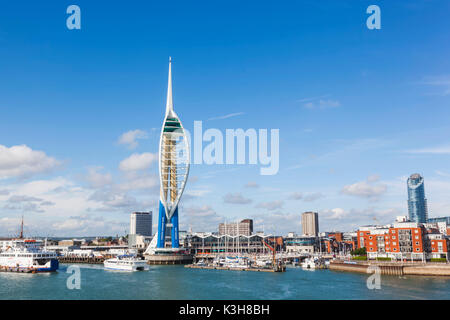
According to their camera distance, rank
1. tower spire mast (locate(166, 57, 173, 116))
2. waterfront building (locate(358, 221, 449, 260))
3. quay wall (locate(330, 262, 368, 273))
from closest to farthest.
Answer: quay wall (locate(330, 262, 368, 273)) → waterfront building (locate(358, 221, 449, 260)) → tower spire mast (locate(166, 57, 173, 116))

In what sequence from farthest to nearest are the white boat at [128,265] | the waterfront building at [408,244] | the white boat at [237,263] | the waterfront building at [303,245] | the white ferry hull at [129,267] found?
the waterfront building at [303,245]
the white boat at [237,263]
the waterfront building at [408,244]
the white boat at [128,265]
the white ferry hull at [129,267]

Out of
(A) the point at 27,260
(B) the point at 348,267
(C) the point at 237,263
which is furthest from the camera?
(C) the point at 237,263

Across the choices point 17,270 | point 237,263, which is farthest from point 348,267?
point 17,270

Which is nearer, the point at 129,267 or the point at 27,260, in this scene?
the point at 27,260

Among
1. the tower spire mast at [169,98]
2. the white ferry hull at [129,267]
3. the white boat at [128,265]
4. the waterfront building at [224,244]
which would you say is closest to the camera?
the white ferry hull at [129,267]

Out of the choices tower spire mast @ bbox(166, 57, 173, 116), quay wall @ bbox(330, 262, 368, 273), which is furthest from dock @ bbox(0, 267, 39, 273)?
quay wall @ bbox(330, 262, 368, 273)

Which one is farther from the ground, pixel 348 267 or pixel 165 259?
pixel 348 267

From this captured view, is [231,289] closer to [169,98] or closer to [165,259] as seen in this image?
[165,259]

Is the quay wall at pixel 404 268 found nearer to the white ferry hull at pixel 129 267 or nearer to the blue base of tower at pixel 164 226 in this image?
the white ferry hull at pixel 129 267

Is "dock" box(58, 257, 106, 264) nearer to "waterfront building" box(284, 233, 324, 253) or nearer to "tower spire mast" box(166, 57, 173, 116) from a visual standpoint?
"tower spire mast" box(166, 57, 173, 116)

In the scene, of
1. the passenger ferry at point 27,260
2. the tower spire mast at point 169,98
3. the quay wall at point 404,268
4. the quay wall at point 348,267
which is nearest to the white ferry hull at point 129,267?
the passenger ferry at point 27,260

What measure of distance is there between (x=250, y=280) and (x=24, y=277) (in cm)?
3601

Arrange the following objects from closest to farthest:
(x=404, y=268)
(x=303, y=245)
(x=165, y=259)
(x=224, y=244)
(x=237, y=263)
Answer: (x=404, y=268)
(x=237, y=263)
(x=165, y=259)
(x=224, y=244)
(x=303, y=245)

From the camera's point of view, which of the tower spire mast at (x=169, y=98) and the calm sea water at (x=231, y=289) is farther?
the tower spire mast at (x=169, y=98)
